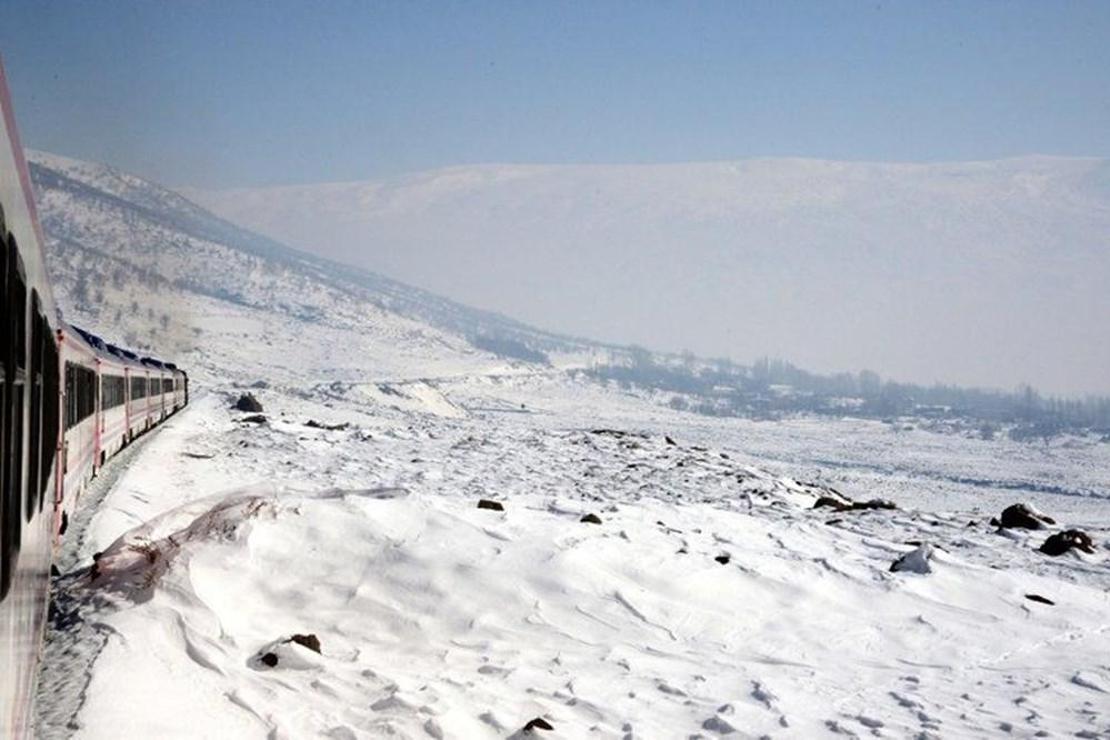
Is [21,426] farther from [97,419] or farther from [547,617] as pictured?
[97,419]

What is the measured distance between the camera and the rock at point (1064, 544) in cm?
1404

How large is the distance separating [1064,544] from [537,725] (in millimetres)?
10618

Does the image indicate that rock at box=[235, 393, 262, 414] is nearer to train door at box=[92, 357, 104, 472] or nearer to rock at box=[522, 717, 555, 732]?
train door at box=[92, 357, 104, 472]

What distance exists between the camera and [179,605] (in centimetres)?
815

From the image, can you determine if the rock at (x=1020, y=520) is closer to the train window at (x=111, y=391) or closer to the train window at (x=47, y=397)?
the train window at (x=47, y=397)

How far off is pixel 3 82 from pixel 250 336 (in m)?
144

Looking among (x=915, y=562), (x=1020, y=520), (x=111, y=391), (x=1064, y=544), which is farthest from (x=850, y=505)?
(x=111, y=391)

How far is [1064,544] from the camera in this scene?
14125 mm

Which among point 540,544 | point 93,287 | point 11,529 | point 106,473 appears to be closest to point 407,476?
point 106,473

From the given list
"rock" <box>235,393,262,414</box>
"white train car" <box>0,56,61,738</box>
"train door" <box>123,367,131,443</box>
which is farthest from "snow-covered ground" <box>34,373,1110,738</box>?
"rock" <box>235,393,262,414</box>

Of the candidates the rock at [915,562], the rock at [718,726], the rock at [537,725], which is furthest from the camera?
the rock at [915,562]

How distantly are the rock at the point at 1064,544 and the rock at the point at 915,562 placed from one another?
10.7 ft

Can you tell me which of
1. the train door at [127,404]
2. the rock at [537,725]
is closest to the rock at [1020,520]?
the rock at [537,725]

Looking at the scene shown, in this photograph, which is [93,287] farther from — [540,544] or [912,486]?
[540,544]
